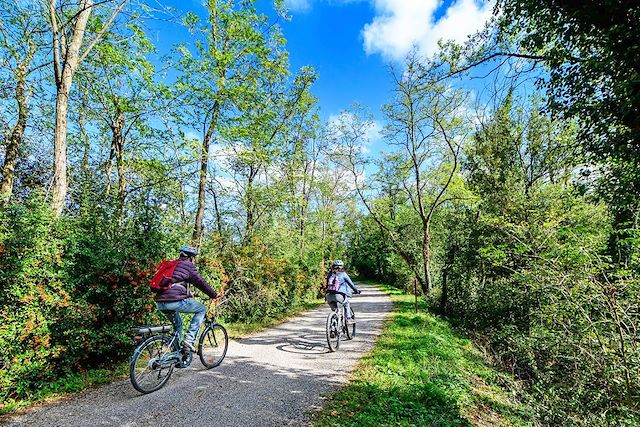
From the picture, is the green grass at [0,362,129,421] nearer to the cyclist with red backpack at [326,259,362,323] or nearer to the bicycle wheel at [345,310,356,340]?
the cyclist with red backpack at [326,259,362,323]

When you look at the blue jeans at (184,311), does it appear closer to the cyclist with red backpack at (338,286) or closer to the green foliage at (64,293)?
the green foliage at (64,293)

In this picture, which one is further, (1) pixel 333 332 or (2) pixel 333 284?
(2) pixel 333 284

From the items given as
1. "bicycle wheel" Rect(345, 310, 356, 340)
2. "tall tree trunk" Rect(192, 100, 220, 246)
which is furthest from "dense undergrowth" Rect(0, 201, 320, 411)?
"bicycle wheel" Rect(345, 310, 356, 340)

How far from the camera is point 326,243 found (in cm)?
2538

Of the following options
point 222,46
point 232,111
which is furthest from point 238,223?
point 222,46

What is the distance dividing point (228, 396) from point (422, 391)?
119 inches

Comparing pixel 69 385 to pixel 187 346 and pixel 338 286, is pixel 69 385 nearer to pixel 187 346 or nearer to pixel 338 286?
pixel 187 346

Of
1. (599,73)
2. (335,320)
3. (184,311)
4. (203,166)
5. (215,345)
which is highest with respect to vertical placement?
(203,166)

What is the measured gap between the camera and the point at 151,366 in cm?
445

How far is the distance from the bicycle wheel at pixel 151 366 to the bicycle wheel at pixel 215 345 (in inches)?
33.6

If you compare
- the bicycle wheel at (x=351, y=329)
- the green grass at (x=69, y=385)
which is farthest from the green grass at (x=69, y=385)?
the bicycle wheel at (x=351, y=329)

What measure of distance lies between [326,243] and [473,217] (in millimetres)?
13378

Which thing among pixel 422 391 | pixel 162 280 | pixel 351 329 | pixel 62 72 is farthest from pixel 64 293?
pixel 351 329

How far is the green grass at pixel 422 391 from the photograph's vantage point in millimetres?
4062
